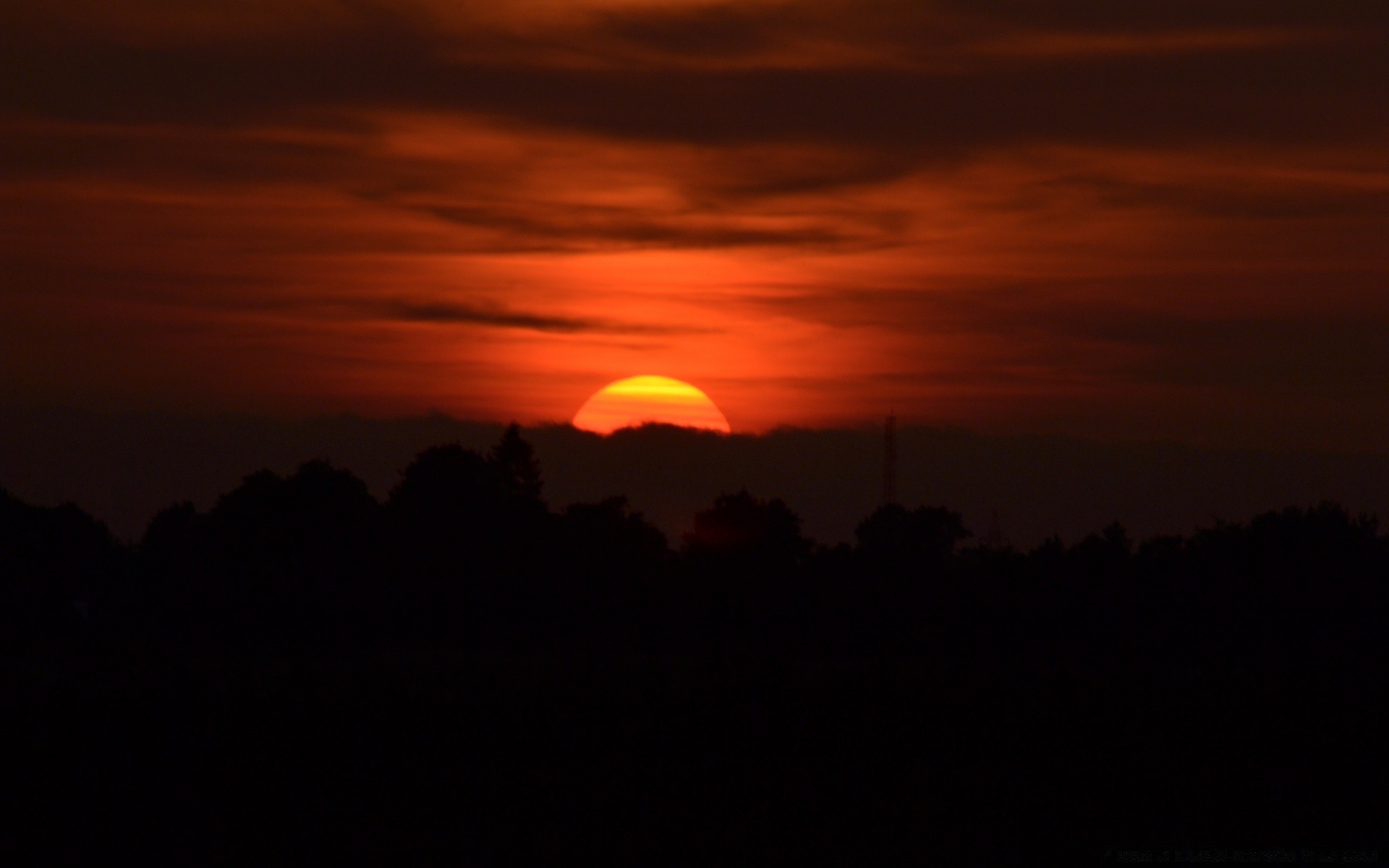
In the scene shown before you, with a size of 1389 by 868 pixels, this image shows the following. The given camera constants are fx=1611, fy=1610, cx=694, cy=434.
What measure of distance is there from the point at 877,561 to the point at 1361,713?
24574mm

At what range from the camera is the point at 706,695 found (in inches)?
1243

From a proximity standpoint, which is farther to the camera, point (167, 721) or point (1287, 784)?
point (167, 721)

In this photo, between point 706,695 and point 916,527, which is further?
point 916,527

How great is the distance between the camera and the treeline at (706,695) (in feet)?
74.1

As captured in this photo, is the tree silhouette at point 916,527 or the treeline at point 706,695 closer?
the treeline at point 706,695

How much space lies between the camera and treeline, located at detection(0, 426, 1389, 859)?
889 inches

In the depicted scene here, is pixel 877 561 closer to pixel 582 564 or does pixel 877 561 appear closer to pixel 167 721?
pixel 582 564

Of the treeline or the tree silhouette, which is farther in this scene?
the tree silhouette

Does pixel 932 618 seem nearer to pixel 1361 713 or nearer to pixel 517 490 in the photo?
pixel 1361 713

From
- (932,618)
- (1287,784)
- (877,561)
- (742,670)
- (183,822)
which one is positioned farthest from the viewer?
(877,561)

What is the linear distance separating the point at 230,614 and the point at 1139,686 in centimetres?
2959

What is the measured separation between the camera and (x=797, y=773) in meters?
25.6

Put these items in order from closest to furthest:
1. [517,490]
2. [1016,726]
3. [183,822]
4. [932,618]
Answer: [183,822] < [1016,726] < [932,618] < [517,490]

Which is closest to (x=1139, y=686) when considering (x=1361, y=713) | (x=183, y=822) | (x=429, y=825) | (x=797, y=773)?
(x=1361, y=713)
